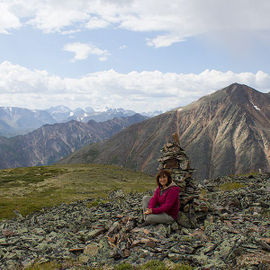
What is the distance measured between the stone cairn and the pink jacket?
1.40m

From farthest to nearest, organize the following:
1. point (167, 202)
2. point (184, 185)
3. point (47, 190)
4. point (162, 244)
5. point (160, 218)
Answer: point (47, 190) → point (184, 185) → point (160, 218) → point (167, 202) → point (162, 244)

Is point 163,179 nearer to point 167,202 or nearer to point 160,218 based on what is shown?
point 167,202

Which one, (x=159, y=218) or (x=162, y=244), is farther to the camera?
(x=159, y=218)

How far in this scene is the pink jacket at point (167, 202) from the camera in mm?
14273

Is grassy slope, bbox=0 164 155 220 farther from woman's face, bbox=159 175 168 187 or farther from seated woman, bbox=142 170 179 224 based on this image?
woman's face, bbox=159 175 168 187

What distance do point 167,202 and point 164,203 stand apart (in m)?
0.28

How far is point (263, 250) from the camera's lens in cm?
1074

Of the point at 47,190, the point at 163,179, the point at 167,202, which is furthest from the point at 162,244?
the point at 47,190

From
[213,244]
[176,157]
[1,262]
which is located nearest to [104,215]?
[176,157]

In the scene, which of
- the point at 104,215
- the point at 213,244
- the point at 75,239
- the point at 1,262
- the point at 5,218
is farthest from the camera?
the point at 5,218

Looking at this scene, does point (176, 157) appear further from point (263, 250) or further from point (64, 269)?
point (64, 269)

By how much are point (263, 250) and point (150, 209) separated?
608cm

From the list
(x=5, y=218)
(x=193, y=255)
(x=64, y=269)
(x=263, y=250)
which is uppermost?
(x=263, y=250)

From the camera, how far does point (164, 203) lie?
14.5 meters
